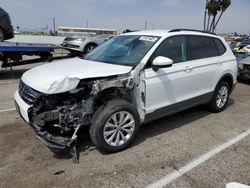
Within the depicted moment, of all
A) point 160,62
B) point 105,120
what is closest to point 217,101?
point 160,62

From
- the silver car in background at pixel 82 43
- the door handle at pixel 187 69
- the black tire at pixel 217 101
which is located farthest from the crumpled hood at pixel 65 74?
the silver car in background at pixel 82 43

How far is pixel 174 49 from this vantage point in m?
4.53

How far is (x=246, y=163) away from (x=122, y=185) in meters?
1.77

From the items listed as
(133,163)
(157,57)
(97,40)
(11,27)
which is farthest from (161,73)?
(97,40)

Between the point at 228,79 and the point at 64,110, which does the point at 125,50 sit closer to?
the point at 64,110

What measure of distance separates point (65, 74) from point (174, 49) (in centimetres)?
200

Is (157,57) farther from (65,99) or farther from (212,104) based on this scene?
(212,104)

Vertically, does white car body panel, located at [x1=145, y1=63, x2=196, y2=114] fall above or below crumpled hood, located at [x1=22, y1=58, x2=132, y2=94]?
below

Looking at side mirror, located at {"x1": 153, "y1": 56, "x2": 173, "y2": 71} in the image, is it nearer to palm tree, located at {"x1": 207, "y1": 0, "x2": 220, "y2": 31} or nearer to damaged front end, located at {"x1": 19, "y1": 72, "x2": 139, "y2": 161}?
damaged front end, located at {"x1": 19, "y1": 72, "x2": 139, "y2": 161}

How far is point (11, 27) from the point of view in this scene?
10.7 metres

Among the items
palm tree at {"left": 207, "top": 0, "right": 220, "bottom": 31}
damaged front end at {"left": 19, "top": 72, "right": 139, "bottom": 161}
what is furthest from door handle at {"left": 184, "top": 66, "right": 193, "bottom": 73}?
palm tree at {"left": 207, "top": 0, "right": 220, "bottom": 31}

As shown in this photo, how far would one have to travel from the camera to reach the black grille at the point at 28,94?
353 cm

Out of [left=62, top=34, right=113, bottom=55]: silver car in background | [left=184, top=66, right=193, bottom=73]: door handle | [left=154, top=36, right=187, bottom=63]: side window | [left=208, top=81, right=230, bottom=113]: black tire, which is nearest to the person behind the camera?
[left=154, top=36, right=187, bottom=63]: side window

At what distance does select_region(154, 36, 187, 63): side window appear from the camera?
14.1 ft
